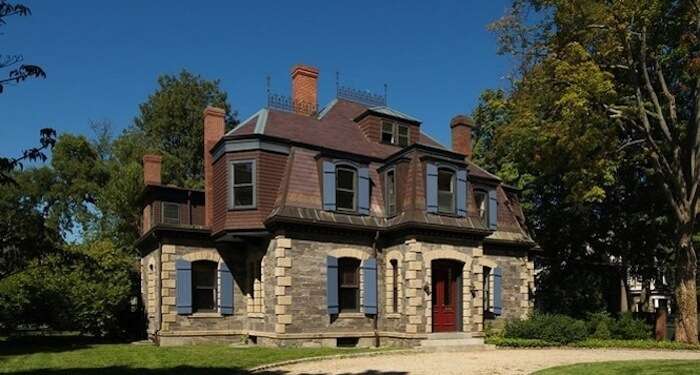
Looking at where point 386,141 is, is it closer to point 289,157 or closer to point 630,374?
point 289,157

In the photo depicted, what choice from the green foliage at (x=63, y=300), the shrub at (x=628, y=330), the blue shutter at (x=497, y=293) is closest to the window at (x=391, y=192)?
the blue shutter at (x=497, y=293)

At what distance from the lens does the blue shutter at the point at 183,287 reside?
68.7 feet

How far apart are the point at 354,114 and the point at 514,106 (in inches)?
267

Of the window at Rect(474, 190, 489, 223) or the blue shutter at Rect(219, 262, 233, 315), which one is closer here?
the blue shutter at Rect(219, 262, 233, 315)

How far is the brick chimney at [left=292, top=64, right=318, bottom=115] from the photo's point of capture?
25344mm

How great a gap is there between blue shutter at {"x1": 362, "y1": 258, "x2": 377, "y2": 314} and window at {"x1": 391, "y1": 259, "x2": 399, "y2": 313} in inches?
27.7

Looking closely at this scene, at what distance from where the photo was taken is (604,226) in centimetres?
3262

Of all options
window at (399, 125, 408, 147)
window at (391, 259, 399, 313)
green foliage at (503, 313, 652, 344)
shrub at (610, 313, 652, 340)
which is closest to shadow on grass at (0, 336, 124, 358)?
window at (391, 259, 399, 313)

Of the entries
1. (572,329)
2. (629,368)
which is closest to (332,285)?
(572,329)

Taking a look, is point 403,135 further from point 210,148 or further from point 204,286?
point 204,286

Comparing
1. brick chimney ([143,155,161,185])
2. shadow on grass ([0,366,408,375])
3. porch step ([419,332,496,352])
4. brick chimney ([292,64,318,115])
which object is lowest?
porch step ([419,332,496,352])

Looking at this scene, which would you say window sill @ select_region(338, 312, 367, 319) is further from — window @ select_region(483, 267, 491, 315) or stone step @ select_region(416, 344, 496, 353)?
window @ select_region(483, 267, 491, 315)

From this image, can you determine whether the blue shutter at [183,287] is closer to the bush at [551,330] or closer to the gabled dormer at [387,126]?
the gabled dormer at [387,126]

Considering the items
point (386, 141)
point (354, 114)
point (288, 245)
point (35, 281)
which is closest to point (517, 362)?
point (288, 245)
